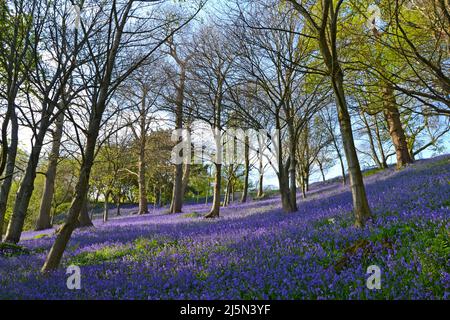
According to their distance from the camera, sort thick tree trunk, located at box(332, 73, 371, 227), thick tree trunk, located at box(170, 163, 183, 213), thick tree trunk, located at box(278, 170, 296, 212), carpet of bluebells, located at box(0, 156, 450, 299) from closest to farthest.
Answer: carpet of bluebells, located at box(0, 156, 450, 299)
thick tree trunk, located at box(332, 73, 371, 227)
thick tree trunk, located at box(278, 170, 296, 212)
thick tree trunk, located at box(170, 163, 183, 213)

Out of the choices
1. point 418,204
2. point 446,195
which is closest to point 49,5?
point 418,204

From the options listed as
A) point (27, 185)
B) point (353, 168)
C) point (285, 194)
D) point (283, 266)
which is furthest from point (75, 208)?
point (285, 194)

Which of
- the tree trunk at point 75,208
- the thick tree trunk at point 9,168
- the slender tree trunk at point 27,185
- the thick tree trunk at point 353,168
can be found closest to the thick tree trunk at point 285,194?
the thick tree trunk at point 353,168

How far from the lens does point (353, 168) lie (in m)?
6.74

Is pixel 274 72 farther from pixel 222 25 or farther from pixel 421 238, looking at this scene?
pixel 421 238

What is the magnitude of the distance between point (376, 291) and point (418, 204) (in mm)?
4499

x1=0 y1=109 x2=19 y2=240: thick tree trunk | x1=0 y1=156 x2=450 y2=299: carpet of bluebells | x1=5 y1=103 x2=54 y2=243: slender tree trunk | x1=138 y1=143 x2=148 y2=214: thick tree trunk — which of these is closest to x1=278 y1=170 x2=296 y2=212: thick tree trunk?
x1=0 y1=156 x2=450 y2=299: carpet of bluebells

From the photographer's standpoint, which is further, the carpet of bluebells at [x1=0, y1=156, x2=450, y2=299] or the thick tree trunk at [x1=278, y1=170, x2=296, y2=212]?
the thick tree trunk at [x1=278, y1=170, x2=296, y2=212]

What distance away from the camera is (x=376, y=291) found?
3.58 m

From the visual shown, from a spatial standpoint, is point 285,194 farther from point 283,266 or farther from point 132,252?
point 283,266

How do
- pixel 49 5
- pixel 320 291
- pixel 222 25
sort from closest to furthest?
pixel 320 291 → pixel 49 5 → pixel 222 25

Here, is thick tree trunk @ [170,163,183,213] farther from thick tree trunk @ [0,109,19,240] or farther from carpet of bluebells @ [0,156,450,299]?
carpet of bluebells @ [0,156,450,299]

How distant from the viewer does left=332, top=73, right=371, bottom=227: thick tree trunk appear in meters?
6.56

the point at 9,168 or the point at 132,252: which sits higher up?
the point at 9,168
